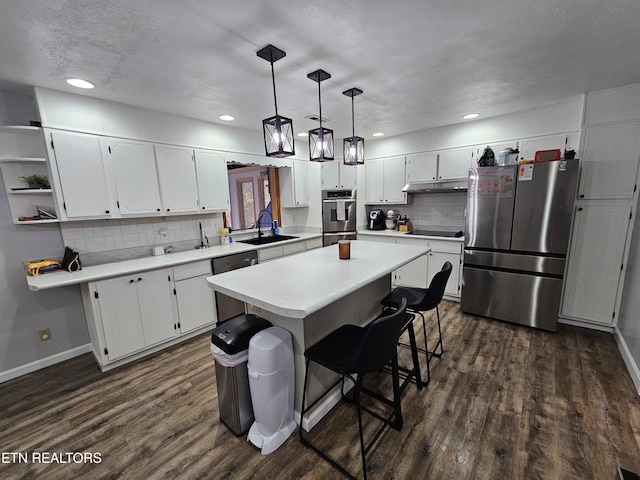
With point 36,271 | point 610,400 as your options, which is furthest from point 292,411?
point 36,271

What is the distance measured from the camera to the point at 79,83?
2184 mm

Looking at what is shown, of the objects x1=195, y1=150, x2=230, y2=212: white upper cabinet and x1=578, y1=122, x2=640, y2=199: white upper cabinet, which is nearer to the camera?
x1=578, y1=122, x2=640, y2=199: white upper cabinet

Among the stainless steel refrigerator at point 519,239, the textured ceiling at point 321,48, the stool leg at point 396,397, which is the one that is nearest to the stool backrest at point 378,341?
the stool leg at point 396,397

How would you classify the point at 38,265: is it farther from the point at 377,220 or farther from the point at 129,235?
the point at 377,220

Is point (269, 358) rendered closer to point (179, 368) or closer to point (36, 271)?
point (179, 368)

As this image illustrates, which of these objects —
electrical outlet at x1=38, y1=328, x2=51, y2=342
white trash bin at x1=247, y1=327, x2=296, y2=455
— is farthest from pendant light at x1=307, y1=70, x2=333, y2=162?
electrical outlet at x1=38, y1=328, x2=51, y2=342

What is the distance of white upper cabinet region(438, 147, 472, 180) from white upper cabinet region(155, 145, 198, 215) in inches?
130

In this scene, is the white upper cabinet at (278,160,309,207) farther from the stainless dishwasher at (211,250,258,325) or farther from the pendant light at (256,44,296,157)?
the pendant light at (256,44,296,157)

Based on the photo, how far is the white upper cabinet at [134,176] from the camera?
2.66 meters

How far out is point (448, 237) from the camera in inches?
149

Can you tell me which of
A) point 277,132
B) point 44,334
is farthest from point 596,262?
point 44,334

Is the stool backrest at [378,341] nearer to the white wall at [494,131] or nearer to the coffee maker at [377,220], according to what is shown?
the white wall at [494,131]

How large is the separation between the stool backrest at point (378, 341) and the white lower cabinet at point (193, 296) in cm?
203

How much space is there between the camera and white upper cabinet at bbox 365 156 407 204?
14.2ft
